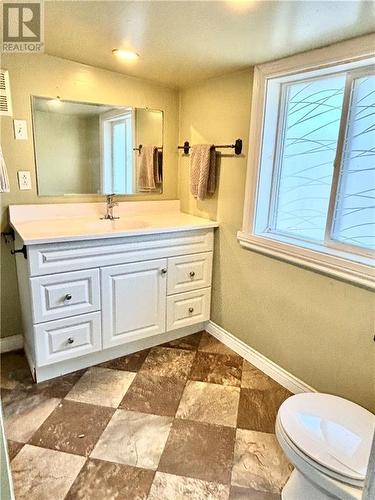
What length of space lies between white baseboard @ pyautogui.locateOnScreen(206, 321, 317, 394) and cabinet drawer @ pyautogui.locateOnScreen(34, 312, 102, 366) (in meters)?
0.92

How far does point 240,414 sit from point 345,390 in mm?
567

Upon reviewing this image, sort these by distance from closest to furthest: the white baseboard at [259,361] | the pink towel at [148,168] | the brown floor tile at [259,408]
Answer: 1. the brown floor tile at [259,408]
2. the white baseboard at [259,361]
3. the pink towel at [148,168]

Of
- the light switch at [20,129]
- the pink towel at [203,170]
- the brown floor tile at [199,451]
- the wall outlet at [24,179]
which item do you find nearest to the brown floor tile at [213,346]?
the brown floor tile at [199,451]

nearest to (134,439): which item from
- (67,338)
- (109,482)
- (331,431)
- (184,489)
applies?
(109,482)

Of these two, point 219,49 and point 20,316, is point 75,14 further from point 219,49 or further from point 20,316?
point 20,316

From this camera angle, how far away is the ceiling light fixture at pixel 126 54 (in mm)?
1839

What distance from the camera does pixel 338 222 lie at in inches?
69.7

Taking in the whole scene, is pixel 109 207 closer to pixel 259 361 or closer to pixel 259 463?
pixel 259 361

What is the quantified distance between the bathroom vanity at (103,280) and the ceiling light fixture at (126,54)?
990 mm

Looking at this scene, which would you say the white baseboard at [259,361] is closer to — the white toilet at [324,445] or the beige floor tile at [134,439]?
the white toilet at [324,445]

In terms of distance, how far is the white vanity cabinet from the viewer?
186cm

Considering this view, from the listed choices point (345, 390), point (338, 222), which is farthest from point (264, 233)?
point (345, 390)

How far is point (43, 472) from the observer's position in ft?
4.67

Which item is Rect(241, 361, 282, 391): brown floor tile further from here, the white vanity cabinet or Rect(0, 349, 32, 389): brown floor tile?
Rect(0, 349, 32, 389): brown floor tile
